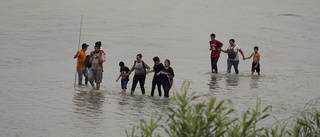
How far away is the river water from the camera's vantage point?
14539 mm

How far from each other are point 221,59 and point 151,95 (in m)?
13.1

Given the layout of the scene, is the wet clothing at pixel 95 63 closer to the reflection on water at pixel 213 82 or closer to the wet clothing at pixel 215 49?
the reflection on water at pixel 213 82

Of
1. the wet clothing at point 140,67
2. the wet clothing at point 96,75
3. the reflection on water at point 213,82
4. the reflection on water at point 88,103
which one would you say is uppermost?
the wet clothing at point 140,67

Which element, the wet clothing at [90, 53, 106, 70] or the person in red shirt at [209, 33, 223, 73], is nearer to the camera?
the wet clothing at [90, 53, 106, 70]

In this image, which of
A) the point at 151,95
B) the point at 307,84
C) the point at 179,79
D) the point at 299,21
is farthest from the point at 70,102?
the point at 299,21

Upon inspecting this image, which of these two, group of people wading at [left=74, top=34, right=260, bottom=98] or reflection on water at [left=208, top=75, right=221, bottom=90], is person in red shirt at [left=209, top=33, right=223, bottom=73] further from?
group of people wading at [left=74, top=34, right=260, bottom=98]

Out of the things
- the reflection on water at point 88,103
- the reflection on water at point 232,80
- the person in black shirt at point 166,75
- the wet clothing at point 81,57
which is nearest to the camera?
the reflection on water at point 88,103

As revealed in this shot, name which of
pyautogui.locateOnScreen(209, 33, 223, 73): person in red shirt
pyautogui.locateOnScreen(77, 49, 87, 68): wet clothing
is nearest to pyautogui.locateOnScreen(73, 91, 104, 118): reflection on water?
pyautogui.locateOnScreen(77, 49, 87, 68): wet clothing

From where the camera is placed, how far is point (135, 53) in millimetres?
29500

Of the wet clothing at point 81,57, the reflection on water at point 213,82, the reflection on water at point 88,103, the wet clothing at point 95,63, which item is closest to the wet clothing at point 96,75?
the wet clothing at point 95,63

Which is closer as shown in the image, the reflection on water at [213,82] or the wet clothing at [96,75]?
the wet clothing at [96,75]

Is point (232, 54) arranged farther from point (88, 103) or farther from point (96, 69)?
point (88, 103)

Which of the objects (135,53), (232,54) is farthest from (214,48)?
(135,53)

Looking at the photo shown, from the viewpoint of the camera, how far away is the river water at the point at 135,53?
14.5 metres
